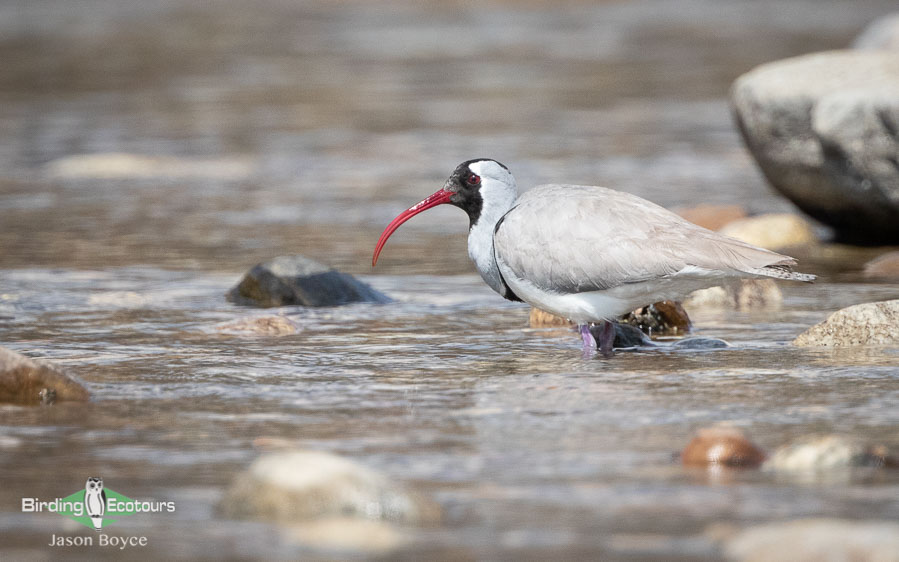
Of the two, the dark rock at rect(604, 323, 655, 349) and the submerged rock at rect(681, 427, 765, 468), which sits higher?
the dark rock at rect(604, 323, 655, 349)

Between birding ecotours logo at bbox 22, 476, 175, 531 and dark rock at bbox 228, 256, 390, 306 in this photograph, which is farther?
dark rock at bbox 228, 256, 390, 306

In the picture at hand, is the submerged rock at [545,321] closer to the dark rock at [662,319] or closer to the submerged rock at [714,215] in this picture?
the dark rock at [662,319]

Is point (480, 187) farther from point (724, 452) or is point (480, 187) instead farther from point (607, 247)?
point (724, 452)

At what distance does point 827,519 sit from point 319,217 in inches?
381

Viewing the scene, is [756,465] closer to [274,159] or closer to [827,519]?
[827,519]

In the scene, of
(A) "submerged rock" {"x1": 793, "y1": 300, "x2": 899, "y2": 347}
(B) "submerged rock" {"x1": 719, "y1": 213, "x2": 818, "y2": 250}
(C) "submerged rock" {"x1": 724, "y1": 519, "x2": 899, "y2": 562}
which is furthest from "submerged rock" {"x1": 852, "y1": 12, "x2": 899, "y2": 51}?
(C) "submerged rock" {"x1": 724, "y1": 519, "x2": 899, "y2": 562}

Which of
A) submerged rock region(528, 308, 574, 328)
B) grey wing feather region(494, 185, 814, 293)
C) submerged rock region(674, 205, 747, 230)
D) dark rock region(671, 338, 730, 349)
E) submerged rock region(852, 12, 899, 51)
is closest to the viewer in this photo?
grey wing feather region(494, 185, 814, 293)

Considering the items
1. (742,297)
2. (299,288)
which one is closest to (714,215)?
(742,297)

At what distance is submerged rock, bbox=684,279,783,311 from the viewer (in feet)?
31.8

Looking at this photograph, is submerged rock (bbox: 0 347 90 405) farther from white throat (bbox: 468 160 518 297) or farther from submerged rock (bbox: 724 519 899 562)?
submerged rock (bbox: 724 519 899 562)

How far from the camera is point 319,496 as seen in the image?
5.09 m

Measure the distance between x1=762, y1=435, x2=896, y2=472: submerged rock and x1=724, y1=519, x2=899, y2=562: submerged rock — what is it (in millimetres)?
717

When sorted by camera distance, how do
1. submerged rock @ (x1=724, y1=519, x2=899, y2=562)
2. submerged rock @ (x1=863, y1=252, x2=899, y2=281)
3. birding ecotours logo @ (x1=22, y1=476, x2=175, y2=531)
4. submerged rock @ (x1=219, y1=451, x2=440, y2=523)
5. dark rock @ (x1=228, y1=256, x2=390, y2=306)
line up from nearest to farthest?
submerged rock @ (x1=724, y1=519, x2=899, y2=562)
submerged rock @ (x1=219, y1=451, x2=440, y2=523)
birding ecotours logo @ (x1=22, y1=476, x2=175, y2=531)
dark rock @ (x1=228, y1=256, x2=390, y2=306)
submerged rock @ (x1=863, y1=252, x2=899, y2=281)

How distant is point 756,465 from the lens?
565 centimetres
